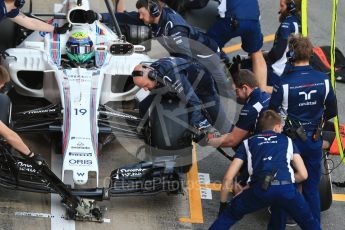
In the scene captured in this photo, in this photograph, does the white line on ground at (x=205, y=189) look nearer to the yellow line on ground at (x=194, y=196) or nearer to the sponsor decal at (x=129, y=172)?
the yellow line on ground at (x=194, y=196)

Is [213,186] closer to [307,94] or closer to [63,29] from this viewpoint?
[307,94]

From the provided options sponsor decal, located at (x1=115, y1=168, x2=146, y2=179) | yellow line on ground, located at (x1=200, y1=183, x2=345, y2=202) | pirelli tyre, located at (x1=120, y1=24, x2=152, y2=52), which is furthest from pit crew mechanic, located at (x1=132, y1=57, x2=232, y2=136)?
pirelli tyre, located at (x1=120, y1=24, x2=152, y2=52)

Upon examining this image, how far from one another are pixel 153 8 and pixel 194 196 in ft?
7.06

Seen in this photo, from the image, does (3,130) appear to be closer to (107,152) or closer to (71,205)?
(71,205)

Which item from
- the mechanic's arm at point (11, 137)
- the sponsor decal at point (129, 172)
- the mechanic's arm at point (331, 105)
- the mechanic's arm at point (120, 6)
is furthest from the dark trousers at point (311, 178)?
the mechanic's arm at point (120, 6)

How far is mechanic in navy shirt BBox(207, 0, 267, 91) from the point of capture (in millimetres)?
10578

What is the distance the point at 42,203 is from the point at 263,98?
8.06 feet

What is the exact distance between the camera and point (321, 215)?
31.1 feet

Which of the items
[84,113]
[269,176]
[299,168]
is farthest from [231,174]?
[84,113]

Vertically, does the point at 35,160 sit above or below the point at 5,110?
below

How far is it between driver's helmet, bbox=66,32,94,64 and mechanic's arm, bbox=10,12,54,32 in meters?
0.39

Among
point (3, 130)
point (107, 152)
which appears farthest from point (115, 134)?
point (3, 130)

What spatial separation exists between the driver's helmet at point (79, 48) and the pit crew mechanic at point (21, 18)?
0.88 ft

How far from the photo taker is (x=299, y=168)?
8.19 metres
